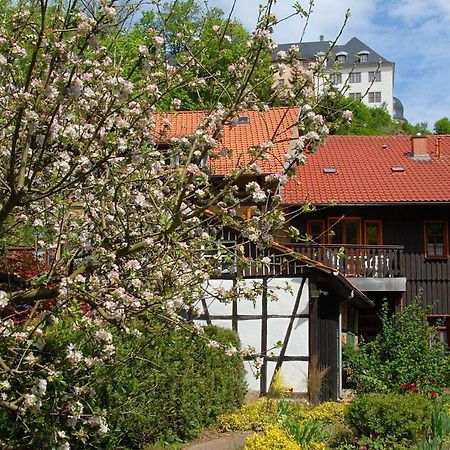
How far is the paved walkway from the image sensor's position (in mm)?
10572

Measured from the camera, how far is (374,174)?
26547 millimetres

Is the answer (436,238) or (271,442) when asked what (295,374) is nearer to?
(436,238)

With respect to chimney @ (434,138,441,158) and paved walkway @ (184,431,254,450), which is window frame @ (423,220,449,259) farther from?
A: paved walkway @ (184,431,254,450)

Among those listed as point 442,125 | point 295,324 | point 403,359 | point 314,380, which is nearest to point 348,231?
point 295,324

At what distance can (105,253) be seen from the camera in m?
4.91

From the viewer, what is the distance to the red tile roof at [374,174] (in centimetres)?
2428

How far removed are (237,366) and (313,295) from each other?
3621mm

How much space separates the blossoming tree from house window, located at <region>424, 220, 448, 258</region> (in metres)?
19.8

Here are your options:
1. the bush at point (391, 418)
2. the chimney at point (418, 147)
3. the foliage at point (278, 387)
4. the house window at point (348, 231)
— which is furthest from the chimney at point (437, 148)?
the bush at point (391, 418)

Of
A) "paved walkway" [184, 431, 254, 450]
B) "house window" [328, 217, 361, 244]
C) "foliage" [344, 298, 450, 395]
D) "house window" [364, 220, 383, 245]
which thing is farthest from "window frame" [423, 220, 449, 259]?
"paved walkway" [184, 431, 254, 450]

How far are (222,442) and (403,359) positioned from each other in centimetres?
580

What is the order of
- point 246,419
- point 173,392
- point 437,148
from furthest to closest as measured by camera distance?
1. point 437,148
2. point 246,419
3. point 173,392

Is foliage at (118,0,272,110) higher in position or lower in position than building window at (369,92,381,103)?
lower

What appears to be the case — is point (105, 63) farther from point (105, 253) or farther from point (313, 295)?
point (313, 295)
